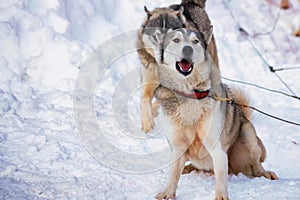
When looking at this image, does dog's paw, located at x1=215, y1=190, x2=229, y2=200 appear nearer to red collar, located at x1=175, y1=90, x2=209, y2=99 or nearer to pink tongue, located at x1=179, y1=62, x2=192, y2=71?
red collar, located at x1=175, y1=90, x2=209, y2=99

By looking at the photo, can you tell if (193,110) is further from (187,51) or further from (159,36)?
(159,36)

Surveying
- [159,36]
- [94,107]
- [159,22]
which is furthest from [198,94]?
[94,107]

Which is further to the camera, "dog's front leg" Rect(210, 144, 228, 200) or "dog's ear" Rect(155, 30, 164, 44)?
"dog's ear" Rect(155, 30, 164, 44)

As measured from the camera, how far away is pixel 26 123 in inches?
183

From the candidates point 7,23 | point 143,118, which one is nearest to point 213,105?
point 143,118

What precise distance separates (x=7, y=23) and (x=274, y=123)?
3.38 metres

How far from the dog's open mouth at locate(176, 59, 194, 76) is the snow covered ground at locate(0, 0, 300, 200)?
0.89 m

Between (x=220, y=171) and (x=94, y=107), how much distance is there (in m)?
2.18

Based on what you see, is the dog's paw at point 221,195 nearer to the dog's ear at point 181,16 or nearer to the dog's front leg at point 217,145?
the dog's front leg at point 217,145

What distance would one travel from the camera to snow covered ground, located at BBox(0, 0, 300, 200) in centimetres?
373

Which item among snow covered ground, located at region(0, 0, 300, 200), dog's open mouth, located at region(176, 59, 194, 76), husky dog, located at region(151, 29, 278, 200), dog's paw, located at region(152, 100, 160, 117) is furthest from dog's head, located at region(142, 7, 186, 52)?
dog's open mouth, located at region(176, 59, 194, 76)

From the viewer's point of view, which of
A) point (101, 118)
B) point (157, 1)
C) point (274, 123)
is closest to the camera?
point (101, 118)

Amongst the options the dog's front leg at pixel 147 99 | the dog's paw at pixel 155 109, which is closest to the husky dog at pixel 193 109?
the dog's front leg at pixel 147 99

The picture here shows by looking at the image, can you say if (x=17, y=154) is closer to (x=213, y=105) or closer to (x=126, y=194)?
(x=126, y=194)
